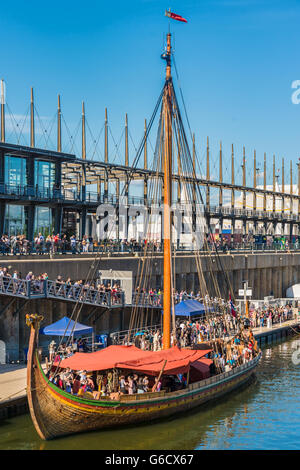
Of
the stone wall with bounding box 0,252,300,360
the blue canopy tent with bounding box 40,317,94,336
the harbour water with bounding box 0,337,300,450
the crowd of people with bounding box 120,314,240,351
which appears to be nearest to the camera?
the harbour water with bounding box 0,337,300,450

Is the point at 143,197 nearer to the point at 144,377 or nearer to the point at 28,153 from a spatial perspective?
the point at 28,153

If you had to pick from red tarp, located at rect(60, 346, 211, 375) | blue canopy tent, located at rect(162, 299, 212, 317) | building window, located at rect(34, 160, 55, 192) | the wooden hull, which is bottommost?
the wooden hull

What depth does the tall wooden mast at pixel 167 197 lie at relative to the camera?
97.8 ft

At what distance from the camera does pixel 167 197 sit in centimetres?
3033

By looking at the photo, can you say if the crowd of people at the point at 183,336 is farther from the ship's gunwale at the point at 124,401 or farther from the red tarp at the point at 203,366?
the ship's gunwale at the point at 124,401

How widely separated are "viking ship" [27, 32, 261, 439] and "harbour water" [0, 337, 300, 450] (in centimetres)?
44

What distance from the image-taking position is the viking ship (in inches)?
889

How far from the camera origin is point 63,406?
22.9m

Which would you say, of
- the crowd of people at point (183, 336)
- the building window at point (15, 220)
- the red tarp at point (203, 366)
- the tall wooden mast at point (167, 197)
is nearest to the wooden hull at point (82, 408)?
the red tarp at point (203, 366)

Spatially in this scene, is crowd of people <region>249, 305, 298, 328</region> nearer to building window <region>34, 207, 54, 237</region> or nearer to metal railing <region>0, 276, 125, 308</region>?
metal railing <region>0, 276, 125, 308</region>

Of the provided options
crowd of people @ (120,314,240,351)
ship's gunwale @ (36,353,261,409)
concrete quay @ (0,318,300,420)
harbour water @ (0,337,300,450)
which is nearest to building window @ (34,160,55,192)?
crowd of people @ (120,314,240,351)

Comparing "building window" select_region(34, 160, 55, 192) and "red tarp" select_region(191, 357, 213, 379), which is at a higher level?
"building window" select_region(34, 160, 55, 192)

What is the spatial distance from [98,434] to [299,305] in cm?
4196
